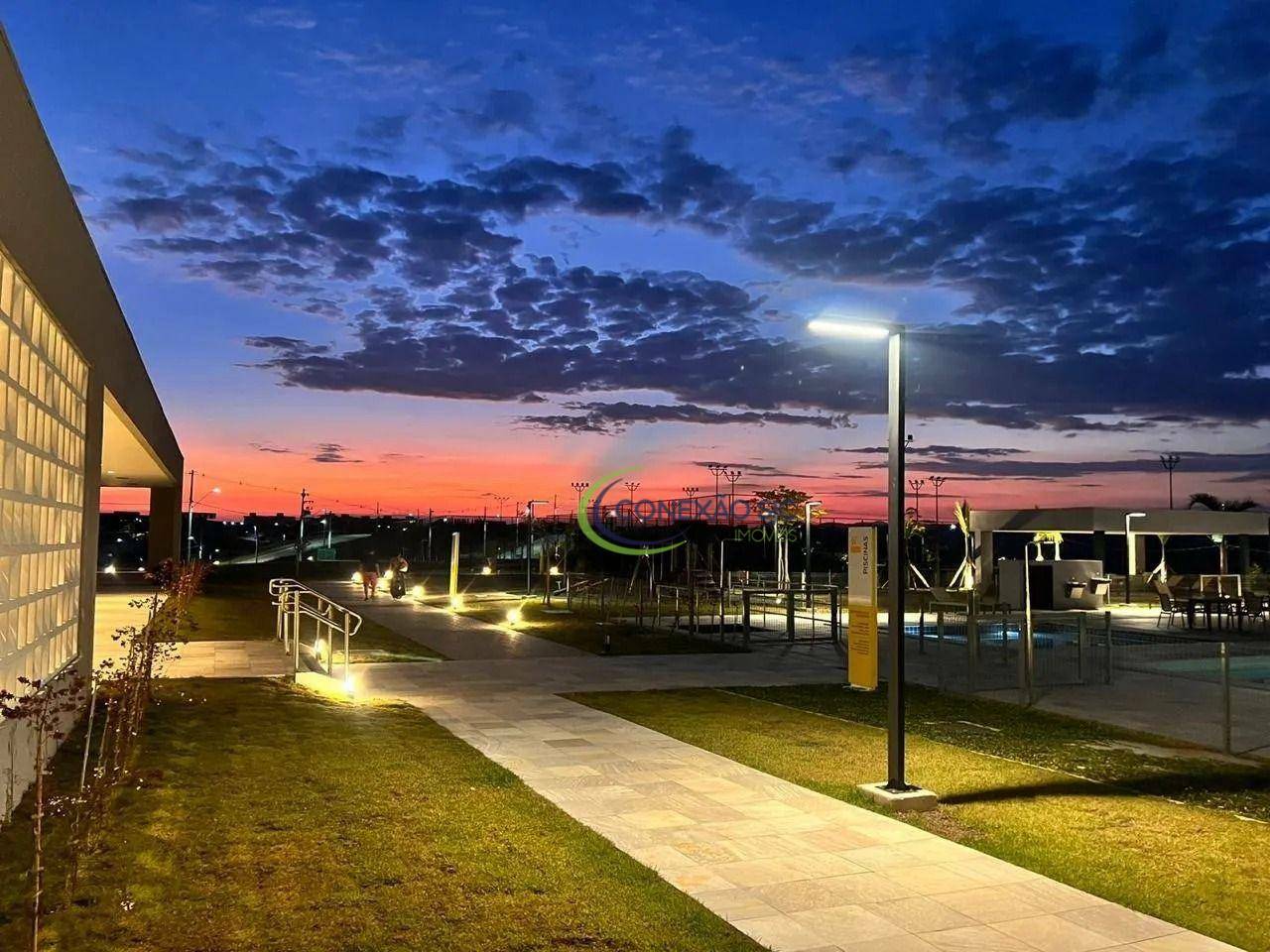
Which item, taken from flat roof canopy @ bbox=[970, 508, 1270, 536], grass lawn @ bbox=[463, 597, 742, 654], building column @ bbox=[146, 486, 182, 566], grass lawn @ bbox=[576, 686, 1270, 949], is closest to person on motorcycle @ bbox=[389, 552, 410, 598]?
grass lawn @ bbox=[463, 597, 742, 654]

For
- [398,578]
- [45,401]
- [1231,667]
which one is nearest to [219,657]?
[45,401]

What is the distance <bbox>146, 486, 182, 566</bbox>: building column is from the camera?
35.4 meters

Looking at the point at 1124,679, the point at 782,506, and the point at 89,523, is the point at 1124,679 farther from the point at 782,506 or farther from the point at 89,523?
the point at 782,506

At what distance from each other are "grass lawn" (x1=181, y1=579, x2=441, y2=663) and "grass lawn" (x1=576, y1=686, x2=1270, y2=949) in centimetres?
597

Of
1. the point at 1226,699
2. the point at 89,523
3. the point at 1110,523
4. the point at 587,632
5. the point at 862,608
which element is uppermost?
the point at 1110,523

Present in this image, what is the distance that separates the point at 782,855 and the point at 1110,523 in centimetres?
3591

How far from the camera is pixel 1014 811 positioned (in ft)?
25.6

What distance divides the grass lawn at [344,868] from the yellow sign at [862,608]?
334 centimetres

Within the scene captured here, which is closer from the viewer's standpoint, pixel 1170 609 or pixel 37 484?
pixel 37 484

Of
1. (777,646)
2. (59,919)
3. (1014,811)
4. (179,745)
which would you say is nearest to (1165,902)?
(1014,811)

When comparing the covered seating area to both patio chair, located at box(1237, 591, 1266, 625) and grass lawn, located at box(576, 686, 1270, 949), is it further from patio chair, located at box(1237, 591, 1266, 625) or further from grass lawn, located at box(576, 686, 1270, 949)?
grass lawn, located at box(576, 686, 1270, 949)

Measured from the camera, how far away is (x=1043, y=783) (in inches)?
346

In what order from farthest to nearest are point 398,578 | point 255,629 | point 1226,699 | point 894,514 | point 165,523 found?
1. point 165,523
2. point 398,578
3. point 255,629
4. point 1226,699
5. point 894,514

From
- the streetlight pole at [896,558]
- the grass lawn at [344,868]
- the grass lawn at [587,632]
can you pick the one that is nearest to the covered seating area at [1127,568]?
the grass lawn at [587,632]
